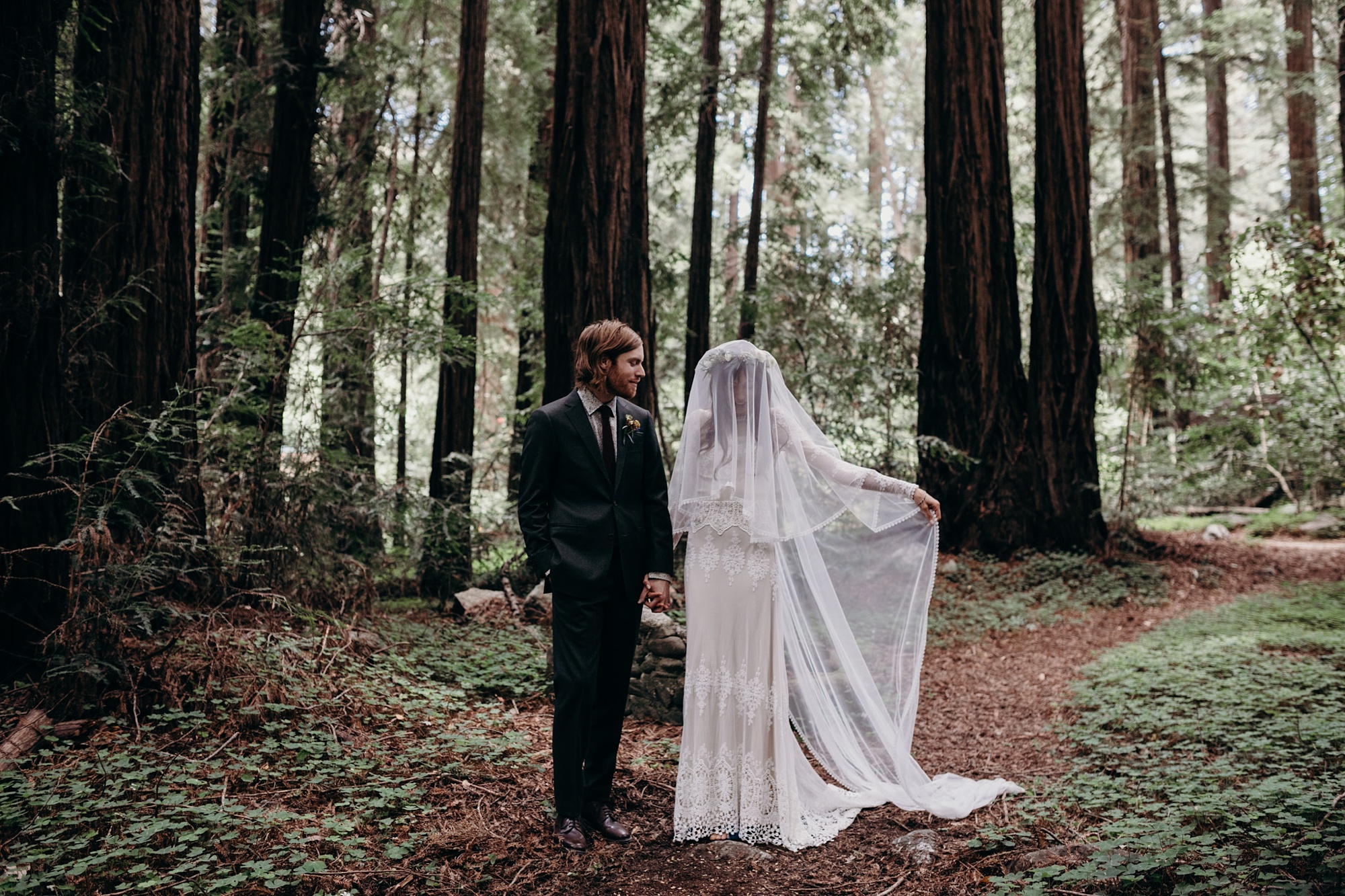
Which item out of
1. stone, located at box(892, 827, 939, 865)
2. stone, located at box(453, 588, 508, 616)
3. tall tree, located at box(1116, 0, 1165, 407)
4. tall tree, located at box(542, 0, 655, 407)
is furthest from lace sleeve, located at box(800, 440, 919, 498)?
tall tree, located at box(1116, 0, 1165, 407)

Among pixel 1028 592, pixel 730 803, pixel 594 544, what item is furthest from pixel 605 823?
pixel 1028 592

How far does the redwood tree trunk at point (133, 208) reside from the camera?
5.77 meters

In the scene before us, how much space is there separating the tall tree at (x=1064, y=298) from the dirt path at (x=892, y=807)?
2191mm

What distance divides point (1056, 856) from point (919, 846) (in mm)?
592

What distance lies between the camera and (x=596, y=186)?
23.2 ft

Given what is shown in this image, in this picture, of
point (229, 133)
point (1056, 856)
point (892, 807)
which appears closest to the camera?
point (1056, 856)

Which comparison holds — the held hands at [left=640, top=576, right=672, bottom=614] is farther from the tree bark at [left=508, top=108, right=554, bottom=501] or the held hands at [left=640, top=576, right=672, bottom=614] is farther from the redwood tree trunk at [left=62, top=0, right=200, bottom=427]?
the tree bark at [left=508, top=108, right=554, bottom=501]

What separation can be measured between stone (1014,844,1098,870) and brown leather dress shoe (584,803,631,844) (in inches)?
64.0

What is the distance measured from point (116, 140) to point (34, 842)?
479 centimetres

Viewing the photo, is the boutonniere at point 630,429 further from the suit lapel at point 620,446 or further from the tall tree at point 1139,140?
the tall tree at point 1139,140

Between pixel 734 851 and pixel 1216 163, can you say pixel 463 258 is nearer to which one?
pixel 734 851

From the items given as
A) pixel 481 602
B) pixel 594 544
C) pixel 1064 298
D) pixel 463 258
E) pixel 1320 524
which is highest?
pixel 463 258

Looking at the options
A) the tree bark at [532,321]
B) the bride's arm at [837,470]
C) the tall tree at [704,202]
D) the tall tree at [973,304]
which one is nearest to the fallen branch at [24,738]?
the bride's arm at [837,470]

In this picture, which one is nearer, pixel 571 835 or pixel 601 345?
pixel 571 835
